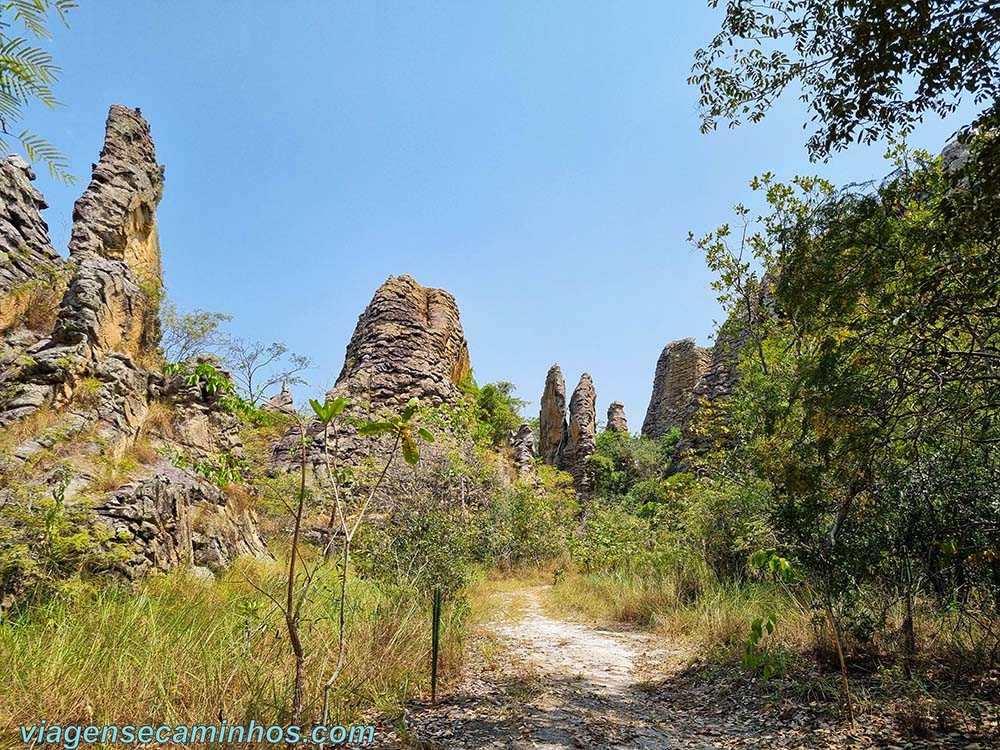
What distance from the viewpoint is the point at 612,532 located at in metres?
11.4

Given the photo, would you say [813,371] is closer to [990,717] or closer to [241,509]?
[990,717]

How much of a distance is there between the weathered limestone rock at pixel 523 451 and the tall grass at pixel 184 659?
16.1 m

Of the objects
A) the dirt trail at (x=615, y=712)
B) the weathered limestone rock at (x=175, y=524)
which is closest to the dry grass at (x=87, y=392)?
the weathered limestone rock at (x=175, y=524)

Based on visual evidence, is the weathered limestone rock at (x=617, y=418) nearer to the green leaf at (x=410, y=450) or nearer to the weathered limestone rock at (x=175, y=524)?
the weathered limestone rock at (x=175, y=524)

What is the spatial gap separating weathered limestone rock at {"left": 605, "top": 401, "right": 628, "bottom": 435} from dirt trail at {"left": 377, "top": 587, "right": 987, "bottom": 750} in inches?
1225

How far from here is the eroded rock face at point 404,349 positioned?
50.9ft

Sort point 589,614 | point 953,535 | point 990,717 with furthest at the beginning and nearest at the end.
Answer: point 589,614, point 953,535, point 990,717

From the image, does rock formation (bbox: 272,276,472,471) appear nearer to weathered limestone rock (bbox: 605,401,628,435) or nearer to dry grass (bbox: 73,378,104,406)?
dry grass (bbox: 73,378,104,406)

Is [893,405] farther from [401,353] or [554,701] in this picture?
[401,353]

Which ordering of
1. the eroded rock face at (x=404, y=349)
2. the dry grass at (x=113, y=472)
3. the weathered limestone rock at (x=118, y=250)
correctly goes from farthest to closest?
1. the eroded rock face at (x=404, y=349)
2. the weathered limestone rock at (x=118, y=250)
3. the dry grass at (x=113, y=472)

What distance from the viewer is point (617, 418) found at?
121ft

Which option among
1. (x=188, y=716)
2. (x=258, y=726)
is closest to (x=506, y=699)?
(x=258, y=726)

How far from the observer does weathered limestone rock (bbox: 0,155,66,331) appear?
816cm

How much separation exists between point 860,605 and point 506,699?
10.1ft
